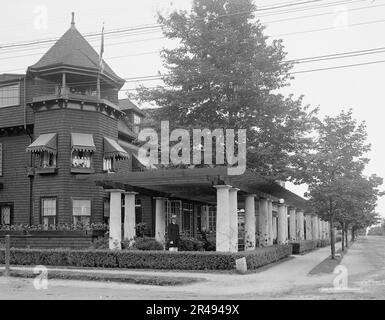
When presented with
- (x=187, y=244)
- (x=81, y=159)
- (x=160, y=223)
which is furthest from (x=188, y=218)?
(x=187, y=244)

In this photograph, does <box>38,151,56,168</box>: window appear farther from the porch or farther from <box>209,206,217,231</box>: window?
<box>209,206,217,231</box>: window

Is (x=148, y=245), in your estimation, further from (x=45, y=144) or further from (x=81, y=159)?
(x=45, y=144)

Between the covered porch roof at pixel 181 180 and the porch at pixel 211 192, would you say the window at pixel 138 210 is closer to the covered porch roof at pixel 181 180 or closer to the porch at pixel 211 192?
the porch at pixel 211 192

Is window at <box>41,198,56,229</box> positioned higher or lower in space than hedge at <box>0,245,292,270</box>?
higher

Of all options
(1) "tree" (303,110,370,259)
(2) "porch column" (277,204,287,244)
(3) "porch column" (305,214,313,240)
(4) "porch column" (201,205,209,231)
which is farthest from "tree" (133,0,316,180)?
(3) "porch column" (305,214,313,240)

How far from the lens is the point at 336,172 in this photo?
2647 cm

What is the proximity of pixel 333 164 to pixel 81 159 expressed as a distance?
43.2ft

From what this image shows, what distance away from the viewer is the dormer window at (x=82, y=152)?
1132 inches

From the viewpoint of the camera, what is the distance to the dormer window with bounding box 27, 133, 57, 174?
28.5 meters

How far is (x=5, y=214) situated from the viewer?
31562 millimetres

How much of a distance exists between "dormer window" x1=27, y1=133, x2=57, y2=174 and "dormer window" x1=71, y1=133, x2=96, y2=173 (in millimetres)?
1020

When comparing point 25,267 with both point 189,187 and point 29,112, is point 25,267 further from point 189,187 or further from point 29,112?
point 29,112

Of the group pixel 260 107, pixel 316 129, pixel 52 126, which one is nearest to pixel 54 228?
pixel 52 126
